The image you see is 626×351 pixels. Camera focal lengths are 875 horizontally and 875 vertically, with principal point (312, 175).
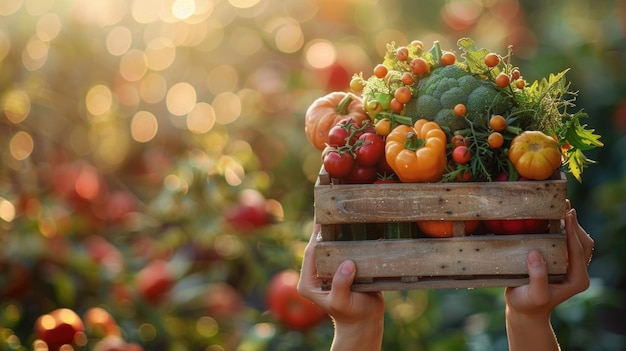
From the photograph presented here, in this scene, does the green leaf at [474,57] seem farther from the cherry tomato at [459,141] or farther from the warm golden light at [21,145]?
the warm golden light at [21,145]

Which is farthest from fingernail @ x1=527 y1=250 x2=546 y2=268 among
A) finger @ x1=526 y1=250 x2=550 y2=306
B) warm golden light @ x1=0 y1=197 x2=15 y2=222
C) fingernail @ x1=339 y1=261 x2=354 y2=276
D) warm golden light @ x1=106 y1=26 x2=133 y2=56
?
warm golden light @ x1=106 y1=26 x2=133 y2=56

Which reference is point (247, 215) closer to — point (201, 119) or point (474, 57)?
point (201, 119)

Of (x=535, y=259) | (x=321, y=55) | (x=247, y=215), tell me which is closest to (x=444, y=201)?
(x=535, y=259)

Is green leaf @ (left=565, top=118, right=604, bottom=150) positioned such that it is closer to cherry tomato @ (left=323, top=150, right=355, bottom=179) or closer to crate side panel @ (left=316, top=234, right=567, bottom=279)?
crate side panel @ (left=316, top=234, right=567, bottom=279)

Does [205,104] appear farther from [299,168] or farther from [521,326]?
[521,326]

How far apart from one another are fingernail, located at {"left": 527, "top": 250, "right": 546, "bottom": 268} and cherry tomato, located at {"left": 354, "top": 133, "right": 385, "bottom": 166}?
0.29 m

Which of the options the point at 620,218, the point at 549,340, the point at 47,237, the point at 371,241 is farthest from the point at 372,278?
the point at 620,218

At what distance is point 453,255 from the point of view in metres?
1.40

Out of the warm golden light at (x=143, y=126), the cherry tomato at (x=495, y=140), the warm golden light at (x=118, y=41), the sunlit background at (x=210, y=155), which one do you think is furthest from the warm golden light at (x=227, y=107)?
the cherry tomato at (x=495, y=140)

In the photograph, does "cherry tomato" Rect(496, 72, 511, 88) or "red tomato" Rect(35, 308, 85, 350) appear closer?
"cherry tomato" Rect(496, 72, 511, 88)

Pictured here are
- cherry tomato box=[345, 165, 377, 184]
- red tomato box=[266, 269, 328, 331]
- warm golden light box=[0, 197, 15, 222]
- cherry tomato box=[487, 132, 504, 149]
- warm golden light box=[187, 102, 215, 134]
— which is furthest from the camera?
warm golden light box=[187, 102, 215, 134]

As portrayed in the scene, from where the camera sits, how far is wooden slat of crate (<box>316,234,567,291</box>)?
1.39 metres

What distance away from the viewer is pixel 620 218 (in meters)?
2.76

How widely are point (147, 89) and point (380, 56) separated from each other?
0.82 m
